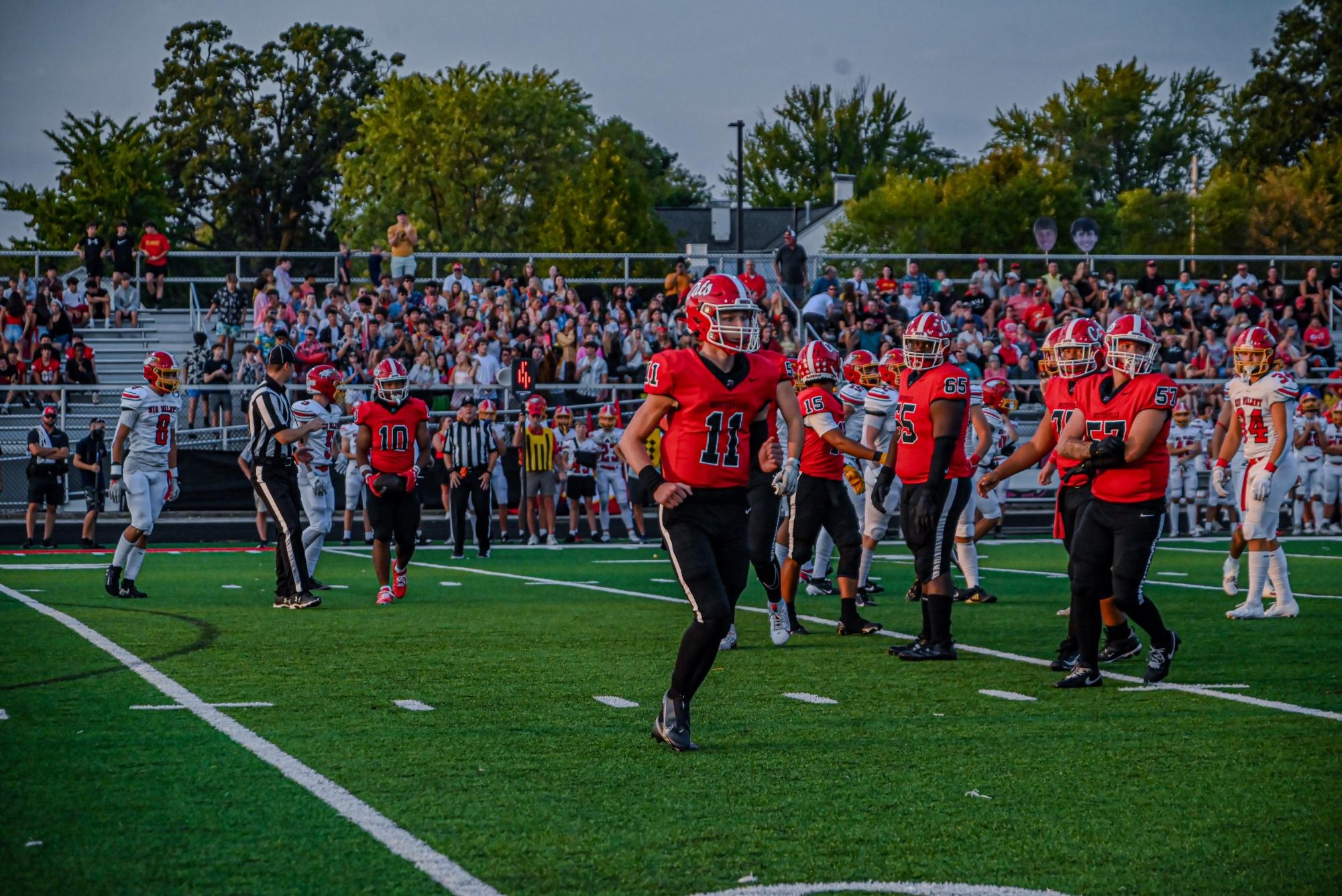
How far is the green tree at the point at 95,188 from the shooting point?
45531 millimetres

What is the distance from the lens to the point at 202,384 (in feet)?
72.4

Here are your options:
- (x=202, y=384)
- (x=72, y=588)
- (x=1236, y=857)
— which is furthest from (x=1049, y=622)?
(x=202, y=384)

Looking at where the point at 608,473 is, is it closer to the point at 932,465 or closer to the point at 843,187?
the point at 932,465

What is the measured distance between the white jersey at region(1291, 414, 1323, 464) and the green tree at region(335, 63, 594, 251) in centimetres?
3545

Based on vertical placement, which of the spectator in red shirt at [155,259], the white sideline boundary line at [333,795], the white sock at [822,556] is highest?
the spectator in red shirt at [155,259]

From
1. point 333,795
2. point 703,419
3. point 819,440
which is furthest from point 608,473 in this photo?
point 333,795

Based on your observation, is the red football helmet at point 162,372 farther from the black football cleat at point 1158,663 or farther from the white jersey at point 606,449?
the white jersey at point 606,449

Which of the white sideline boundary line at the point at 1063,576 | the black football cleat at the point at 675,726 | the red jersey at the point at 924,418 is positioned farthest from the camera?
the white sideline boundary line at the point at 1063,576

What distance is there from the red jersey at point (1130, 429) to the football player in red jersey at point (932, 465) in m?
0.91

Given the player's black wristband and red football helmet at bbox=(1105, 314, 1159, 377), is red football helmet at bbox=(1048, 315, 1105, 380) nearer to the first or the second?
red football helmet at bbox=(1105, 314, 1159, 377)

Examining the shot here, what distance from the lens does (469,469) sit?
18.5 meters

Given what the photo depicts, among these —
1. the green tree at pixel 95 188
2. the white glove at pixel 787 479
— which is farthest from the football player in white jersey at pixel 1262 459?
the green tree at pixel 95 188

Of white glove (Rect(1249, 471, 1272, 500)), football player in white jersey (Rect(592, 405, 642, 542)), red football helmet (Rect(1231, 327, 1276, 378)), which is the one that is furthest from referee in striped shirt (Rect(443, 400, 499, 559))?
red football helmet (Rect(1231, 327, 1276, 378))

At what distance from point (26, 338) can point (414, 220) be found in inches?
1238
